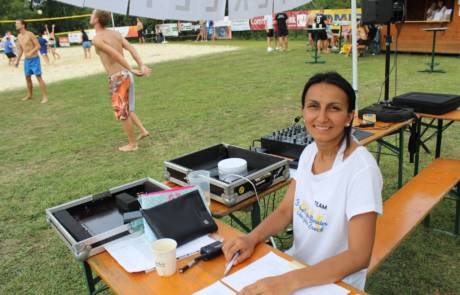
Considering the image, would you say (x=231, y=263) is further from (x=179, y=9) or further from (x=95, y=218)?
(x=179, y=9)

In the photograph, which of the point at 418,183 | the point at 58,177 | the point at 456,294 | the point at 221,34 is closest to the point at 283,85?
the point at 58,177

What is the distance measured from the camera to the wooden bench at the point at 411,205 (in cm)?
241

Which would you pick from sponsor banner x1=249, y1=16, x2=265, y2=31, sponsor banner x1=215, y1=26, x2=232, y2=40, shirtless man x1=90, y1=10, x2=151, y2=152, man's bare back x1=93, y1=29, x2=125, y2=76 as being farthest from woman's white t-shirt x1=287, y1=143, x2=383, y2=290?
sponsor banner x1=215, y1=26, x2=232, y2=40

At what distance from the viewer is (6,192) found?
493cm

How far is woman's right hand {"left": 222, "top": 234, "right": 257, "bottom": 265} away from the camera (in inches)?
67.8

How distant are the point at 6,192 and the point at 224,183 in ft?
12.6

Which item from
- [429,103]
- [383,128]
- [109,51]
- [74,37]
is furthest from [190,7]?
[74,37]

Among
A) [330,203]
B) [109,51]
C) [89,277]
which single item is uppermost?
[109,51]

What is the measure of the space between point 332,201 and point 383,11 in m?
3.57

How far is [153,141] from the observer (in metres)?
6.53

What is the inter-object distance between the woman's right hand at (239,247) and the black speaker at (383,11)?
3699 mm

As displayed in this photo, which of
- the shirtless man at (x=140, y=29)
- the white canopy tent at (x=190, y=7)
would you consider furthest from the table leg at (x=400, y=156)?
the shirtless man at (x=140, y=29)

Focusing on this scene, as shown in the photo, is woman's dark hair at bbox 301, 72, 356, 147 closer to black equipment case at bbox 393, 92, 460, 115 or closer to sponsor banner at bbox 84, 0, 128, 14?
sponsor banner at bbox 84, 0, 128, 14

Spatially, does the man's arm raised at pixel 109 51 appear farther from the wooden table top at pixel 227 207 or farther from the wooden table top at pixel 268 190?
the wooden table top at pixel 227 207
